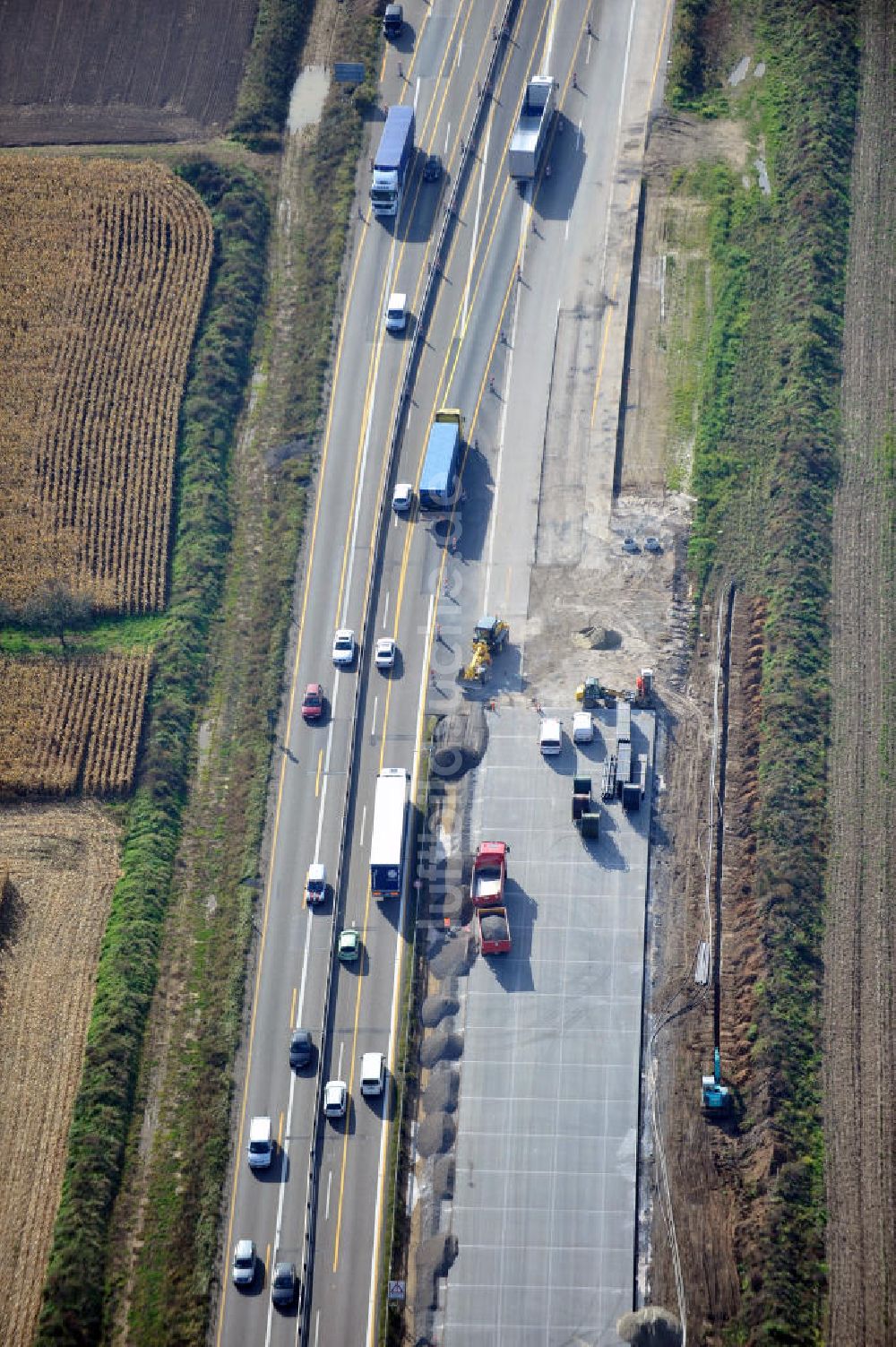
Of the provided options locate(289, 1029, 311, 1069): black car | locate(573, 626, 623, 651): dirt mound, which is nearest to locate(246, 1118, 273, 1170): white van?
locate(289, 1029, 311, 1069): black car

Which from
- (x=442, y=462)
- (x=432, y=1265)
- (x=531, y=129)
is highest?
(x=531, y=129)

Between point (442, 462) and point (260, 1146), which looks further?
point (442, 462)

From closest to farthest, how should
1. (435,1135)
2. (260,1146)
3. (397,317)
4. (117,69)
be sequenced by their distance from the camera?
1. (260,1146)
2. (435,1135)
3. (397,317)
4. (117,69)

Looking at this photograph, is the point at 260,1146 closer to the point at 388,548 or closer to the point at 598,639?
the point at 598,639

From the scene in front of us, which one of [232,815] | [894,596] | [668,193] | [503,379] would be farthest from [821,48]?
[232,815]

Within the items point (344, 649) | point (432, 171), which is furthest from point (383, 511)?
point (432, 171)

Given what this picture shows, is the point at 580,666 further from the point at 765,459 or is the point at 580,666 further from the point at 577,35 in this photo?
the point at 577,35

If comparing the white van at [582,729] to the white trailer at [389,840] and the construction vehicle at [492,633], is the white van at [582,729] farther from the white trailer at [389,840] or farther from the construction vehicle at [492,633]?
the white trailer at [389,840]
